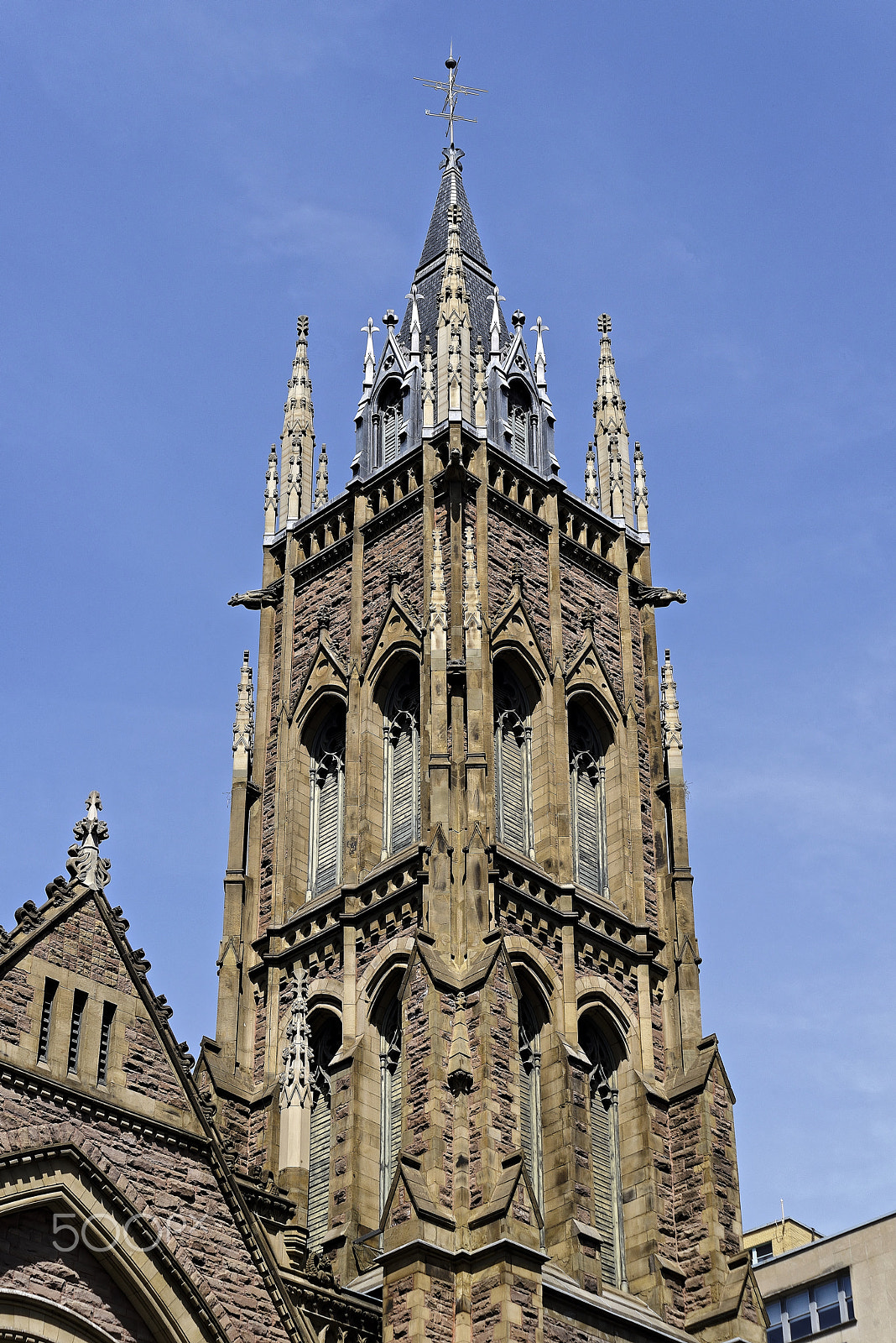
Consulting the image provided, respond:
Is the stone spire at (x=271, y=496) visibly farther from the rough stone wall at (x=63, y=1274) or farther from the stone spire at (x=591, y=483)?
the rough stone wall at (x=63, y=1274)

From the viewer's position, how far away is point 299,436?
1932 inches

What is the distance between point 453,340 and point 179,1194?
21.7 m

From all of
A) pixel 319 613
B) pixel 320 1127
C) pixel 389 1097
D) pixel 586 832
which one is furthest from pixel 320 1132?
pixel 319 613

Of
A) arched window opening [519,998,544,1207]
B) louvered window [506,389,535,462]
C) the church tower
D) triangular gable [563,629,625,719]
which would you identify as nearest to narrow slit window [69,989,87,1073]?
the church tower

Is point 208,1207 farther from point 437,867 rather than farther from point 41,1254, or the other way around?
point 437,867

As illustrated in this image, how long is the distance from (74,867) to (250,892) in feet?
41.1

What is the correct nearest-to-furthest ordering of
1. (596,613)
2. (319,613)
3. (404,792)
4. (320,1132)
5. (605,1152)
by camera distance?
(320,1132) < (605,1152) < (404,792) < (319,613) < (596,613)

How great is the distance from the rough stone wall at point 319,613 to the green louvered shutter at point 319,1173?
8624 mm

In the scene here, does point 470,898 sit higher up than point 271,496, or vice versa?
point 271,496

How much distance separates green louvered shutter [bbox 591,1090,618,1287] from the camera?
38.4 m

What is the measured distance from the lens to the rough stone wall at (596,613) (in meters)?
44.5

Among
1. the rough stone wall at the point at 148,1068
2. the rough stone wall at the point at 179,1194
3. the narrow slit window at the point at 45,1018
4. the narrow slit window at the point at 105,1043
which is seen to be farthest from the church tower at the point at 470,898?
the narrow slit window at the point at 45,1018

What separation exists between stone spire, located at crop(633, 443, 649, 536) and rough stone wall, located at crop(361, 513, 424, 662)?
19.8 ft

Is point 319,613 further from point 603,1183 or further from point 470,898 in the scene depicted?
point 603,1183
